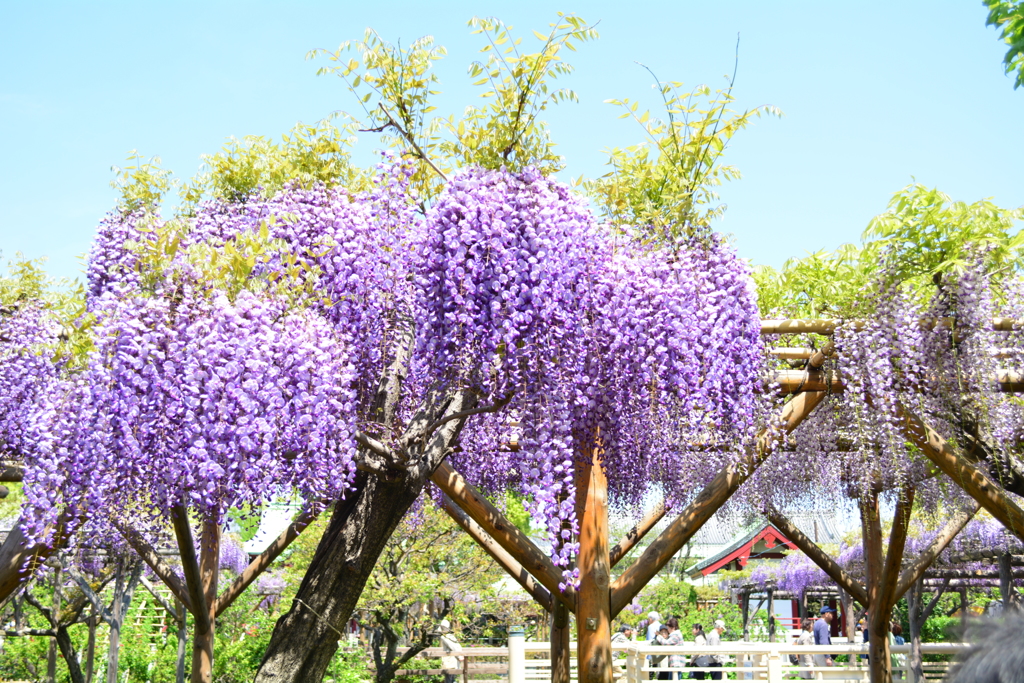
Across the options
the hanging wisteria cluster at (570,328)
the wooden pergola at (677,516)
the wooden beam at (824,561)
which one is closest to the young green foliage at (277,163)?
the hanging wisteria cluster at (570,328)

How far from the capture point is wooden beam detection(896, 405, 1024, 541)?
608 cm

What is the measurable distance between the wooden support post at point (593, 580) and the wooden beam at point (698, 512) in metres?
0.17

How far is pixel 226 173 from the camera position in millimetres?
4816

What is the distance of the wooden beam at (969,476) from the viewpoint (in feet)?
19.9

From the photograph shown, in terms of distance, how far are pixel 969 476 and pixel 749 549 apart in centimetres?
1932

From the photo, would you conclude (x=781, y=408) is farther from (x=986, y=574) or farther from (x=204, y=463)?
(x=986, y=574)

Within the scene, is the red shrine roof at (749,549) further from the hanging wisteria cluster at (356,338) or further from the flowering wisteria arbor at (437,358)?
the hanging wisteria cluster at (356,338)

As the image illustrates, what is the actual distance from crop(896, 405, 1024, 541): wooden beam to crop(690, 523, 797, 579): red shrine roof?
18284 millimetres

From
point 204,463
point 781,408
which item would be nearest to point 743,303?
point 781,408

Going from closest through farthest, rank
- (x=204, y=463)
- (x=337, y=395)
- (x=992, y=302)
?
1. (x=204, y=463)
2. (x=337, y=395)
3. (x=992, y=302)

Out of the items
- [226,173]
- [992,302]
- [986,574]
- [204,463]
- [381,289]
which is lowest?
[986,574]

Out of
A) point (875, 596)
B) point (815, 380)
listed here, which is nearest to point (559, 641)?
point (815, 380)

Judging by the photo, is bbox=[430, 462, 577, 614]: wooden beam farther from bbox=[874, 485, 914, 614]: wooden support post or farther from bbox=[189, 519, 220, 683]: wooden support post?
bbox=[874, 485, 914, 614]: wooden support post

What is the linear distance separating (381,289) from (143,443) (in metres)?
1.34
